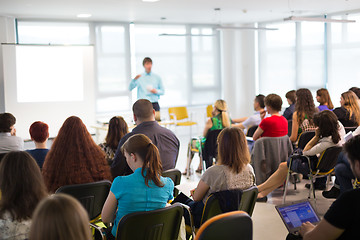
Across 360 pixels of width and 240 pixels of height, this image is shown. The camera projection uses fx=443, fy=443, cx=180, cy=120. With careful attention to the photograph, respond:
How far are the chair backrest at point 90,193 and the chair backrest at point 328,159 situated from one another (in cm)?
250

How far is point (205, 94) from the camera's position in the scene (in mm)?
12195

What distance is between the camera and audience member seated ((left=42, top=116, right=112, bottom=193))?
3.30 m

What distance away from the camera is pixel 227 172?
10.4 ft

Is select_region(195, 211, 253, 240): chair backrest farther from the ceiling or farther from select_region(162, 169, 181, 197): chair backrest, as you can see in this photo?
the ceiling

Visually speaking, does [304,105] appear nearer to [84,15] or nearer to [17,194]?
[17,194]

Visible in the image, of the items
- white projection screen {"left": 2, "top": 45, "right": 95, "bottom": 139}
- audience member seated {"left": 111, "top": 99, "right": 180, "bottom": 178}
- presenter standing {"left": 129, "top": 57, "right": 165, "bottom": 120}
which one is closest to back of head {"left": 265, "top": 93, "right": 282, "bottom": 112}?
audience member seated {"left": 111, "top": 99, "right": 180, "bottom": 178}

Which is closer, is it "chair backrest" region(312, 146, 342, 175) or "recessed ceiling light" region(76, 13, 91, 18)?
"chair backrest" region(312, 146, 342, 175)

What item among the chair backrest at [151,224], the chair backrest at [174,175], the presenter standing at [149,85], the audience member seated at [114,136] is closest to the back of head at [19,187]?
the chair backrest at [151,224]

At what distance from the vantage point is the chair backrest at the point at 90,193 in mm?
3143

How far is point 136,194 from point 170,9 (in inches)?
264

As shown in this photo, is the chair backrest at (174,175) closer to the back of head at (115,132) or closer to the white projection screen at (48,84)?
the back of head at (115,132)

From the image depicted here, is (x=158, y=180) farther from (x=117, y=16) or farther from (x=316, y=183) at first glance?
(x=117, y=16)

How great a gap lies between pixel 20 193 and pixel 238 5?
714cm

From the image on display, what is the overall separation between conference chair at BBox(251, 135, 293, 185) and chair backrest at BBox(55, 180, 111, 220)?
7.80 feet
